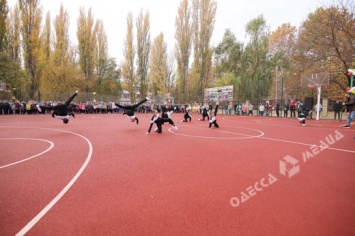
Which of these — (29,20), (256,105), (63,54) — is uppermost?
(29,20)

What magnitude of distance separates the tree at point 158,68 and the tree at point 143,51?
14.2 feet

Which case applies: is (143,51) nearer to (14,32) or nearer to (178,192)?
(14,32)

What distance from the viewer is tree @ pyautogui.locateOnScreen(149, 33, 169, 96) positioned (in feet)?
137

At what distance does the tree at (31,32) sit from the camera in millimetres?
28516

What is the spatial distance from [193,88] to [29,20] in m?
25.4

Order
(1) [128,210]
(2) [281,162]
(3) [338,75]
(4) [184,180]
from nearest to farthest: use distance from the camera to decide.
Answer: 1. (1) [128,210]
2. (4) [184,180]
3. (2) [281,162]
4. (3) [338,75]

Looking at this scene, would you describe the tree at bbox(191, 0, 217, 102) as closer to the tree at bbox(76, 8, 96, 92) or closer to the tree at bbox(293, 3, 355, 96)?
the tree at bbox(293, 3, 355, 96)

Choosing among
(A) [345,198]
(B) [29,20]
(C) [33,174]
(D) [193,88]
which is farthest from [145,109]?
(A) [345,198]

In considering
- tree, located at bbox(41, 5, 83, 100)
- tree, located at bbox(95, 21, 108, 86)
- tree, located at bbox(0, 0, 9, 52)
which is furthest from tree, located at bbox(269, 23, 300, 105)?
tree, located at bbox(0, 0, 9, 52)

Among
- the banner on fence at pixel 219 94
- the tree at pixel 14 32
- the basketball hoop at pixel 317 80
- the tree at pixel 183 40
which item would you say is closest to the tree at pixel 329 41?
the basketball hoop at pixel 317 80

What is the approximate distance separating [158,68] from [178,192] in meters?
40.1

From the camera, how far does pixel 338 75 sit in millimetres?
24375

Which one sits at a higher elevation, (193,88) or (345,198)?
(193,88)

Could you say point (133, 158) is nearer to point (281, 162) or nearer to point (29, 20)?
point (281, 162)
